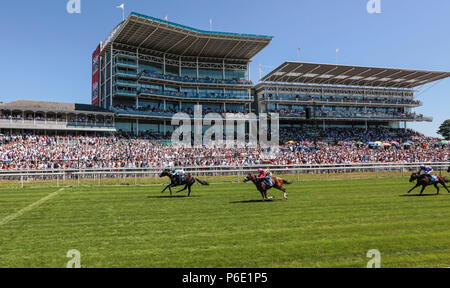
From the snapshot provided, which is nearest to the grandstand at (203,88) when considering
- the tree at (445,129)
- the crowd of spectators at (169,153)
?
the crowd of spectators at (169,153)

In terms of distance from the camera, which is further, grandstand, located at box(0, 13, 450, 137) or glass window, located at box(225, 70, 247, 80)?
glass window, located at box(225, 70, 247, 80)

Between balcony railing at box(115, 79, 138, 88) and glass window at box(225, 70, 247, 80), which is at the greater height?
glass window at box(225, 70, 247, 80)

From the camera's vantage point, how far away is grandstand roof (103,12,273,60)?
4559 cm

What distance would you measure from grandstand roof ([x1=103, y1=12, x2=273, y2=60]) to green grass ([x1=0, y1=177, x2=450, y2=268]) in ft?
125

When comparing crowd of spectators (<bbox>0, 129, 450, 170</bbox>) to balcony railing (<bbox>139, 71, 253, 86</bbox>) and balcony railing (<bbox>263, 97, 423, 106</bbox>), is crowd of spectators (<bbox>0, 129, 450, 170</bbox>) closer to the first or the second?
Answer: balcony railing (<bbox>263, 97, 423, 106</bbox>)

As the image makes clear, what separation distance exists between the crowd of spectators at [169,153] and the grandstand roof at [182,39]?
13.7m

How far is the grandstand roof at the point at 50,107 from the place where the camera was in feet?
128

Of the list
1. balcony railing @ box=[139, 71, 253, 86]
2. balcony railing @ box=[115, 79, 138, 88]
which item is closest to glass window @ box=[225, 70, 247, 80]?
balcony railing @ box=[139, 71, 253, 86]

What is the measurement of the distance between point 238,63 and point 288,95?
394 inches

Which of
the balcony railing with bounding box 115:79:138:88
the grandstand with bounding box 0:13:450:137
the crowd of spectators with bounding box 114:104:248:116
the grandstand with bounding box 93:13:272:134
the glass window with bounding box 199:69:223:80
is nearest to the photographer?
the grandstand with bounding box 0:13:450:137

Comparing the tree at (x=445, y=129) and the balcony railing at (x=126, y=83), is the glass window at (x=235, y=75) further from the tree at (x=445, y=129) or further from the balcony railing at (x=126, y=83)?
the tree at (x=445, y=129)

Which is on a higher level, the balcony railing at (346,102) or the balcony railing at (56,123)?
the balcony railing at (346,102)
